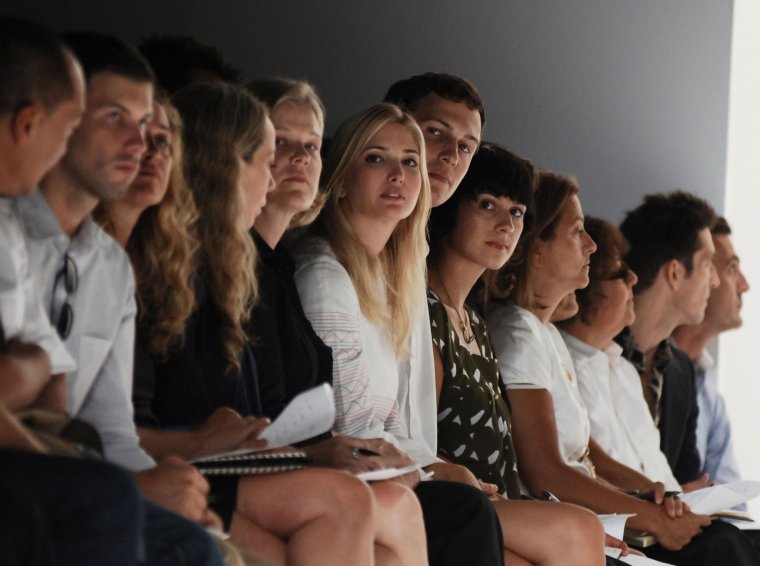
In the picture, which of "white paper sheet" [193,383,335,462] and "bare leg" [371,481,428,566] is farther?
"bare leg" [371,481,428,566]

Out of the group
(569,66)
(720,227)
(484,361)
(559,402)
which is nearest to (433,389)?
(484,361)

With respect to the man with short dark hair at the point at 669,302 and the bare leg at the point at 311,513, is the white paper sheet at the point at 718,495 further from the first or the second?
the bare leg at the point at 311,513

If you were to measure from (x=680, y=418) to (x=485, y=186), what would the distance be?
1.42 meters

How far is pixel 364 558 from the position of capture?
2.11 metres

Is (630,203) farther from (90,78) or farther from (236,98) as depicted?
(90,78)

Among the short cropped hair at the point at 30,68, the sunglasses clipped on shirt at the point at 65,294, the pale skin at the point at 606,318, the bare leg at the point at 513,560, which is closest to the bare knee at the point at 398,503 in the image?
the bare leg at the point at 513,560

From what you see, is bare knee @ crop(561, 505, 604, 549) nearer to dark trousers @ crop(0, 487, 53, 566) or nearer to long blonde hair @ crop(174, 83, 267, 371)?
long blonde hair @ crop(174, 83, 267, 371)

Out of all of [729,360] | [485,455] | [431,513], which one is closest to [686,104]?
[729,360]

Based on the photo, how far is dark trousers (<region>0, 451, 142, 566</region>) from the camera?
1477 millimetres

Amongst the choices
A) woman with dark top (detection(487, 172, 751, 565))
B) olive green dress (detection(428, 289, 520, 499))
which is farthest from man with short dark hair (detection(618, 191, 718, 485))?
olive green dress (detection(428, 289, 520, 499))

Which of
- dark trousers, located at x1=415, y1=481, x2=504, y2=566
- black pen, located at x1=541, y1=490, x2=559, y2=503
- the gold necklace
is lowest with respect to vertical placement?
black pen, located at x1=541, y1=490, x2=559, y2=503

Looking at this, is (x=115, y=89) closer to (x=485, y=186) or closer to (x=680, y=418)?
(x=485, y=186)

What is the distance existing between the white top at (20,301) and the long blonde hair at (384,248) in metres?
1.14

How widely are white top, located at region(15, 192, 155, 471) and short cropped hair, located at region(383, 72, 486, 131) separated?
160 cm
